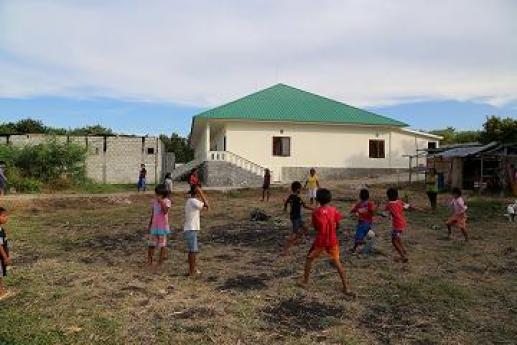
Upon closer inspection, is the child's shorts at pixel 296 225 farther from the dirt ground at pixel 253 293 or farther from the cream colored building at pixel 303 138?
the cream colored building at pixel 303 138

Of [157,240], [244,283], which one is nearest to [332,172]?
[157,240]

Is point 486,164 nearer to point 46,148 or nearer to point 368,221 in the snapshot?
point 368,221

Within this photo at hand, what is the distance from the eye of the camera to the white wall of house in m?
31.8

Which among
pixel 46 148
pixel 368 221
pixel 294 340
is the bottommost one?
pixel 294 340

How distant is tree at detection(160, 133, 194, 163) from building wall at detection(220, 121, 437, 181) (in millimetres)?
32107

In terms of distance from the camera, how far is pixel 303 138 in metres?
32.6

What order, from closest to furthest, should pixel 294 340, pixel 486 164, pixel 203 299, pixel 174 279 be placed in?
pixel 294 340 → pixel 203 299 → pixel 174 279 → pixel 486 164

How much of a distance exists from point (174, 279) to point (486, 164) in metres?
21.2

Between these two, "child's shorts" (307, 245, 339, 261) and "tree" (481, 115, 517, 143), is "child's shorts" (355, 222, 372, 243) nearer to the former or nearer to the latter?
"child's shorts" (307, 245, 339, 261)

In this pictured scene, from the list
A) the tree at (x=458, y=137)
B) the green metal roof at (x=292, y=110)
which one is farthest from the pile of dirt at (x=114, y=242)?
the tree at (x=458, y=137)

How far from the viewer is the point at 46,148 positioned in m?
27.0

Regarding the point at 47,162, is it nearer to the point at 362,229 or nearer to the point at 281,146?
the point at 281,146

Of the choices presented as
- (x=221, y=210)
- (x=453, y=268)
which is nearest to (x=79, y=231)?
(x=221, y=210)

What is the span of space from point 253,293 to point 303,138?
25.2 metres
